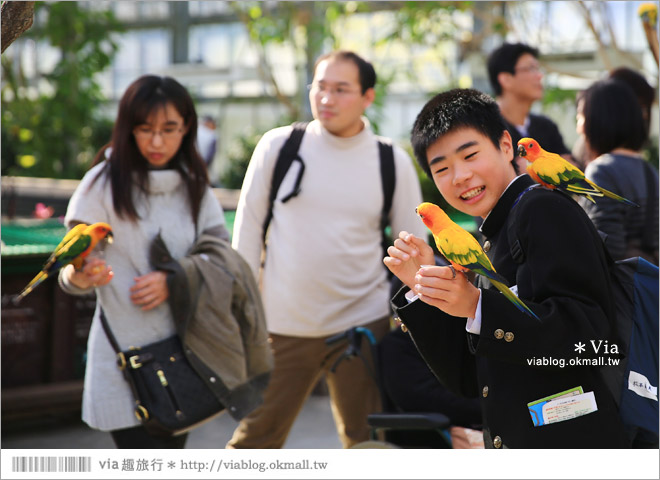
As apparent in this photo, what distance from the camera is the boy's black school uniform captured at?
165cm

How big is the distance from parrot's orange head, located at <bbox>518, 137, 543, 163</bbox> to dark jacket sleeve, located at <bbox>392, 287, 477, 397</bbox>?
0.40m

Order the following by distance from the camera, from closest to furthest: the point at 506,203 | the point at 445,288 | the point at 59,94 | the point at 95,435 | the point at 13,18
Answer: the point at 445,288, the point at 506,203, the point at 13,18, the point at 95,435, the point at 59,94

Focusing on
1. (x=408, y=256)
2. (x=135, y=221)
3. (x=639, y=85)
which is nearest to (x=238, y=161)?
(x=639, y=85)

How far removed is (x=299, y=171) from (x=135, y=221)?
87cm

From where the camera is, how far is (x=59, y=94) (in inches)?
469

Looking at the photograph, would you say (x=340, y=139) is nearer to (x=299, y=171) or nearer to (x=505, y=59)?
(x=299, y=171)

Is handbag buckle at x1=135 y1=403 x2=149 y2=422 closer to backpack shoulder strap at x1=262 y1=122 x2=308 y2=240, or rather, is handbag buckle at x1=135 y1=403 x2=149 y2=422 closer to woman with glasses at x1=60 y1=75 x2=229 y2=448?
woman with glasses at x1=60 y1=75 x2=229 y2=448

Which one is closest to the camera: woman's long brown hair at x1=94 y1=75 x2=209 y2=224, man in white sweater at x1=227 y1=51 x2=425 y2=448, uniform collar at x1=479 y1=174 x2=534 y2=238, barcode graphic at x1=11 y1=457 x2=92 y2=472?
uniform collar at x1=479 y1=174 x2=534 y2=238

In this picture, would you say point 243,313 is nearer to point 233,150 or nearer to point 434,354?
point 434,354

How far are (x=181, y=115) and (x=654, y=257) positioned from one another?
2.06 metres

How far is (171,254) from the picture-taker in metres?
2.97

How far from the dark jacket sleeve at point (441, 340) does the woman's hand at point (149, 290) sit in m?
1.18

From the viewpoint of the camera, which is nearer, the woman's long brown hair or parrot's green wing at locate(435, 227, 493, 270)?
parrot's green wing at locate(435, 227, 493, 270)

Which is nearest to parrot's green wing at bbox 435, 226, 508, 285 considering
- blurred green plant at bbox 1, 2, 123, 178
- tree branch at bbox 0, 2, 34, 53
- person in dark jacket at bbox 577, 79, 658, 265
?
tree branch at bbox 0, 2, 34, 53
